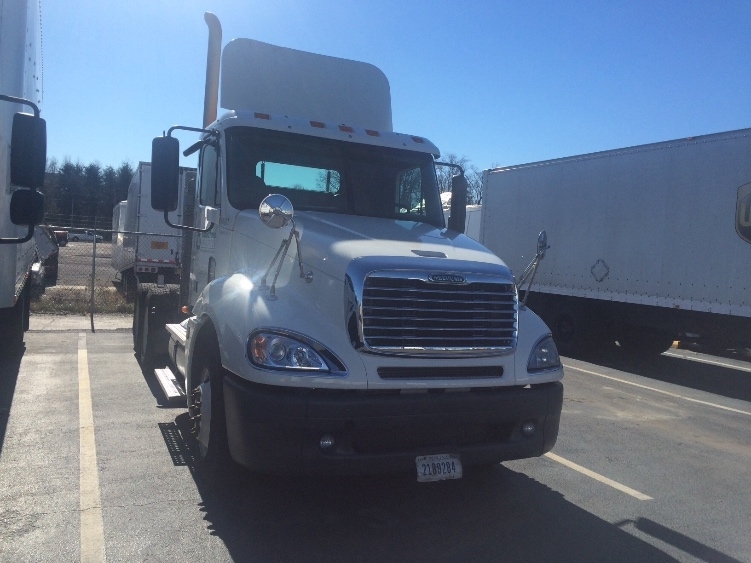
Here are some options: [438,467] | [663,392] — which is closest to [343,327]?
[438,467]

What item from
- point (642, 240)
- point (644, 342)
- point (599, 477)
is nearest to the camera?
point (599, 477)

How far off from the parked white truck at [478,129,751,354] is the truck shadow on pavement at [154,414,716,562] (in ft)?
23.1

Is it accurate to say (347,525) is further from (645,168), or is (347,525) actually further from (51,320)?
(51,320)

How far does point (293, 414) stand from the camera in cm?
407

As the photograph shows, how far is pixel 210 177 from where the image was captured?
20.8 ft

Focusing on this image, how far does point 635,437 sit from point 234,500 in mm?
4442

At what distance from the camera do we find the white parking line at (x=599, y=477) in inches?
218

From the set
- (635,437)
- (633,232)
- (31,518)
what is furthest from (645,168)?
(31,518)

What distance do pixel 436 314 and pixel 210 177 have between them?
2.85 metres

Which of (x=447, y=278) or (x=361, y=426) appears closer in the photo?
(x=361, y=426)

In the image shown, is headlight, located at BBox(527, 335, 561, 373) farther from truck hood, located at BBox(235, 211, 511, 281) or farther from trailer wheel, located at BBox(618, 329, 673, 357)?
trailer wheel, located at BBox(618, 329, 673, 357)

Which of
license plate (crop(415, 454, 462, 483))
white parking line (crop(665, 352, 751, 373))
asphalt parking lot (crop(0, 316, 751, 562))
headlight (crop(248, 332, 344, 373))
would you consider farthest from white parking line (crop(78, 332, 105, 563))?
white parking line (crop(665, 352, 751, 373))

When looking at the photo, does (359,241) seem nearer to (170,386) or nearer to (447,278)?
(447,278)

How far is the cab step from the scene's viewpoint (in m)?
5.93
